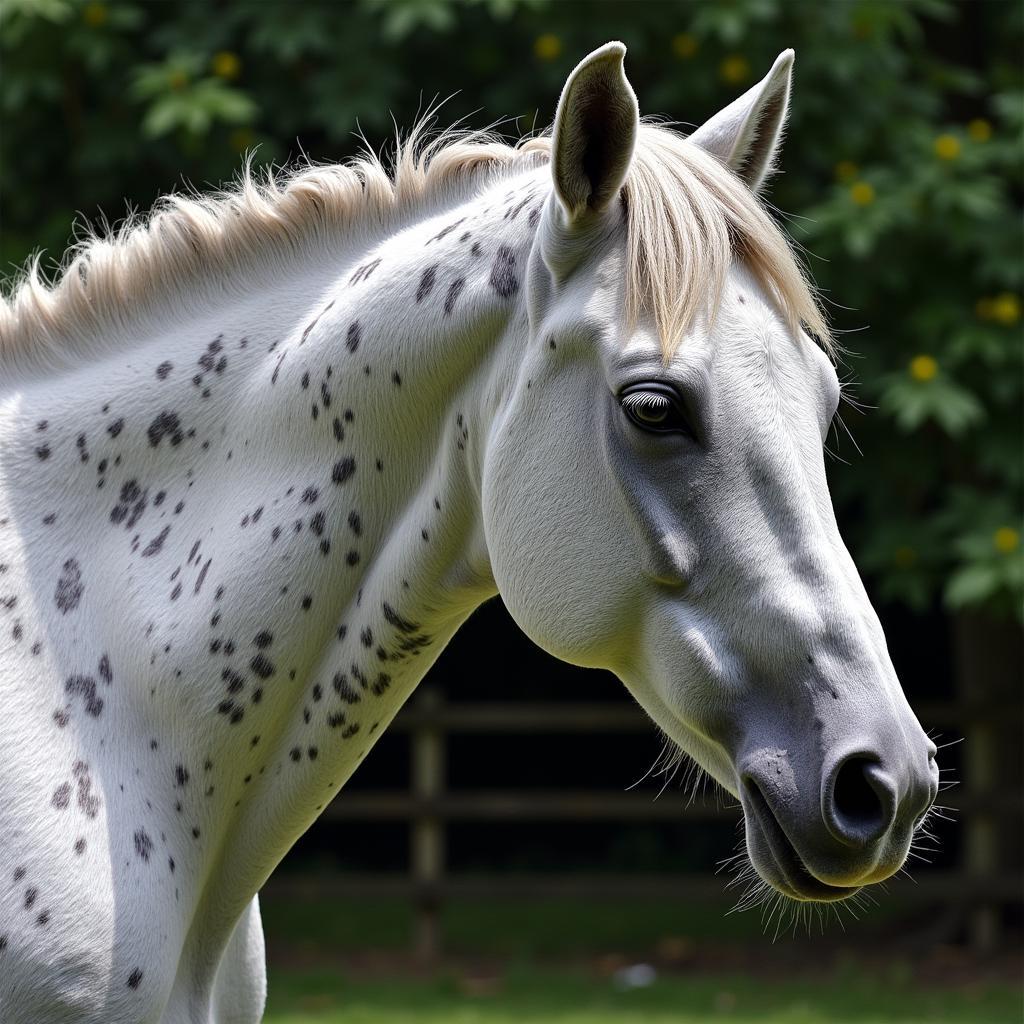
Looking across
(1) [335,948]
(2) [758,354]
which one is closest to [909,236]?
(2) [758,354]

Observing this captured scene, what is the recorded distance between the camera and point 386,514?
216 cm

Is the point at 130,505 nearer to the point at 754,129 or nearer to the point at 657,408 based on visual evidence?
the point at 657,408

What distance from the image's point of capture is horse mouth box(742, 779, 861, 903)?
1.83 m

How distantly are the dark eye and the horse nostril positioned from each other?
50 centimetres

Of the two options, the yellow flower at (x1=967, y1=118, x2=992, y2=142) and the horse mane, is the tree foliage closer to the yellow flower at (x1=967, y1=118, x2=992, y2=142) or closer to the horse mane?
the yellow flower at (x1=967, y1=118, x2=992, y2=142)

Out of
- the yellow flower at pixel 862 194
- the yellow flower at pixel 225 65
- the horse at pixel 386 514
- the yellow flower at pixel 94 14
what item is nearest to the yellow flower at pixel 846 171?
the yellow flower at pixel 862 194

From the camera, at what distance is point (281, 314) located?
231cm

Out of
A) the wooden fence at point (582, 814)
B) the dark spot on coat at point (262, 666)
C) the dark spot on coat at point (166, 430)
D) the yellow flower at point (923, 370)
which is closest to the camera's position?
the dark spot on coat at point (262, 666)

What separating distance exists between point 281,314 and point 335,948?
681 centimetres

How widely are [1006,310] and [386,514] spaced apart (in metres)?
4.65

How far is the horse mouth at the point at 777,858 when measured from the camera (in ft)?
5.99

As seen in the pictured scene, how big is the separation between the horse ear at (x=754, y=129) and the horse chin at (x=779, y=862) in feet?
3.49

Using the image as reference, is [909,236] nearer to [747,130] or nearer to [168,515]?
[747,130]

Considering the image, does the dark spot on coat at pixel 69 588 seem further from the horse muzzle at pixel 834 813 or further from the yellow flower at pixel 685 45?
the yellow flower at pixel 685 45
